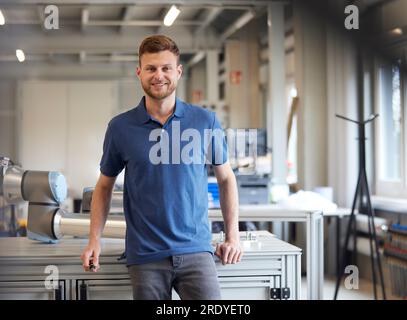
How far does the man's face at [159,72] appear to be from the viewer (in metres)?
1.33

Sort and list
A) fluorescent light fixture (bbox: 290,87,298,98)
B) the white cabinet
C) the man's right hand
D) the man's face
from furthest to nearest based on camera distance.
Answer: fluorescent light fixture (bbox: 290,87,298,98), the white cabinet, the man's right hand, the man's face

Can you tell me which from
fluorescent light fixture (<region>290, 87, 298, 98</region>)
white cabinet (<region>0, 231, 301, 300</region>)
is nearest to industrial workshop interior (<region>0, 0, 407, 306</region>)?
white cabinet (<region>0, 231, 301, 300</region>)

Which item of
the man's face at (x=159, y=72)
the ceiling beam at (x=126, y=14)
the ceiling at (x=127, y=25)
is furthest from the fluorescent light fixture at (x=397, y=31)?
the ceiling beam at (x=126, y=14)

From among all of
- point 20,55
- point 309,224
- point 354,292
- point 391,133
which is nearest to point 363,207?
point 309,224

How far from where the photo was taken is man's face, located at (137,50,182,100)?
133 cm

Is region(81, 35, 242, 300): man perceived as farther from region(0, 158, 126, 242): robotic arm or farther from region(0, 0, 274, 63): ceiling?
region(0, 158, 126, 242): robotic arm

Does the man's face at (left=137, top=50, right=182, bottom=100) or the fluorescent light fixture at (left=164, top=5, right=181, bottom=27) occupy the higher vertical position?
the fluorescent light fixture at (left=164, top=5, right=181, bottom=27)

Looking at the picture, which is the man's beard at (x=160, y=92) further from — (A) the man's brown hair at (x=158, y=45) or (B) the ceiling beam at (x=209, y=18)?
(B) the ceiling beam at (x=209, y=18)

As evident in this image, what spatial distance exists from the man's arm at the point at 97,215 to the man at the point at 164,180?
6 cm

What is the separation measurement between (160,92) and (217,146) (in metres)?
0.16

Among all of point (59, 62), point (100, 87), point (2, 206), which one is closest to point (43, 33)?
point (59, 62)

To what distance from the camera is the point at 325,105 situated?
239cm

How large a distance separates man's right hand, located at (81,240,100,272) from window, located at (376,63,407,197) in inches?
28.0

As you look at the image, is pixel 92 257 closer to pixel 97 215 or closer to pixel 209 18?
pixel 97 215
